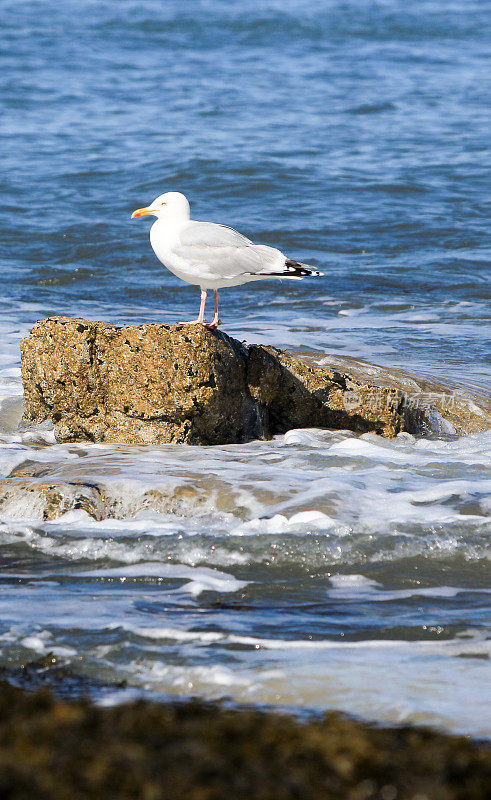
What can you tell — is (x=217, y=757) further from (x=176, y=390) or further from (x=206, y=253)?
(x=206, y=253)

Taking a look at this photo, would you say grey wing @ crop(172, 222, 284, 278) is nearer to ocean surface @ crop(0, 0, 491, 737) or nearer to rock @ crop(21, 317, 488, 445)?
rock @ crop(21, 317, 488, 445)

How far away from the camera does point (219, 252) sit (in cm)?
618

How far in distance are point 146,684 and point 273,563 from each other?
46.7 inches

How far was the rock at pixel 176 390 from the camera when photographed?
5.54m

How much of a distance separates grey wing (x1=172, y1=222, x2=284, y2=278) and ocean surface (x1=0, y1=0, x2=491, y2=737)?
3.88ft

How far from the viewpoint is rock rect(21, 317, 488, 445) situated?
18.2 feet

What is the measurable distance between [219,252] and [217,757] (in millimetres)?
4525

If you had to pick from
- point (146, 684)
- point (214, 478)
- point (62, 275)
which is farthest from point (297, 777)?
point (62, 275)

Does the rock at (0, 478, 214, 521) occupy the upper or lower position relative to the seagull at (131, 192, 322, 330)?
lower

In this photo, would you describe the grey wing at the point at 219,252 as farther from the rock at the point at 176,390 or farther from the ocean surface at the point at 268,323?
the ocean surface at the point at 268,323

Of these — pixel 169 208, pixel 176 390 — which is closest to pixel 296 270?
pixel 169 208

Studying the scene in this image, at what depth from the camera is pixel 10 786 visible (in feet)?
6.07

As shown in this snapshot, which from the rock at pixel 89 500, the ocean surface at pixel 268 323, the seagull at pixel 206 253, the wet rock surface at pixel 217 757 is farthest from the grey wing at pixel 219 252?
the wet rock surface at pixel 217 757

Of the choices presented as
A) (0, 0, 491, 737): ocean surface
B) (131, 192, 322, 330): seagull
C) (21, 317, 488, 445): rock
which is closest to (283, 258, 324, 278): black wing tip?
(131, 192, 322, 330): seagull
